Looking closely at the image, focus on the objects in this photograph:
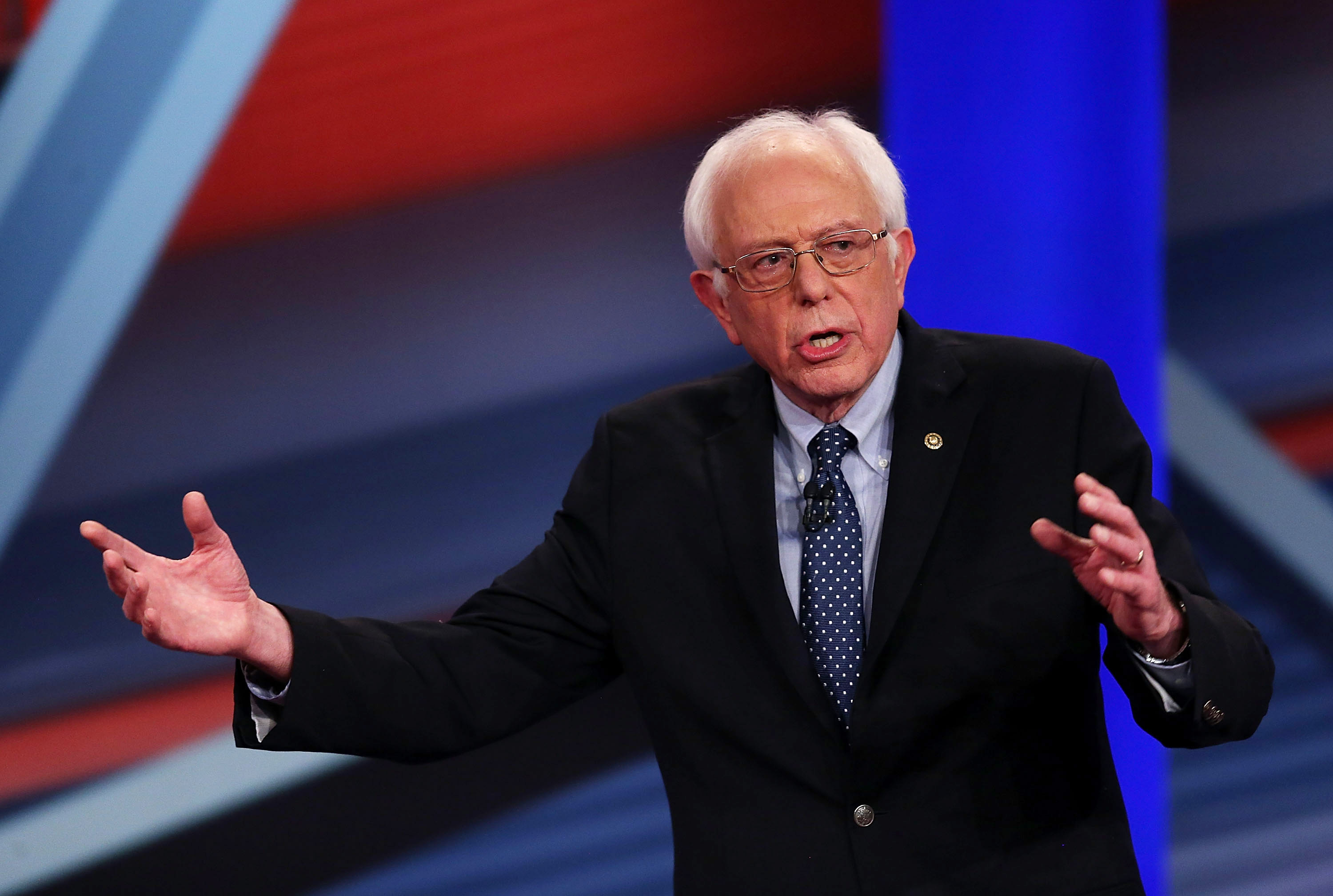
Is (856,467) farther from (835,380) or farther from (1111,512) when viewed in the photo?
(1111,512)

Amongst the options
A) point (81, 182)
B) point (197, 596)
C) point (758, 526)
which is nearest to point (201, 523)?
point (197, 596)

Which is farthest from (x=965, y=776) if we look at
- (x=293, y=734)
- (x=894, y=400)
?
(x=293, y=734)

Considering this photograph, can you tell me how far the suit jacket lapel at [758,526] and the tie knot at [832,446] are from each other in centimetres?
7

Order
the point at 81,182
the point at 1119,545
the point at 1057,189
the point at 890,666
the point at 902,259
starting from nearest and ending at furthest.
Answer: the point at 1119,545 < the point at 890,666 < the point at 902,259 < the point at 1057,189 < the point at 81,182

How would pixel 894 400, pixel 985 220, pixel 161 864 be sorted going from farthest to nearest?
pixel 161 864, pixel 985 220, pixel 894 400

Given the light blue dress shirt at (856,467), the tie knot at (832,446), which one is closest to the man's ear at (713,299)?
the light blue dress shirt at (856,467)

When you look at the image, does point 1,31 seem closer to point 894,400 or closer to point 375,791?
point 375,791

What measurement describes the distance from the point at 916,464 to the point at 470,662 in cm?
67

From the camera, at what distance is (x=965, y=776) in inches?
62.3

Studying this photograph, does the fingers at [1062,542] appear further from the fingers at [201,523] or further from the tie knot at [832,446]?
the fingers at [201,523]

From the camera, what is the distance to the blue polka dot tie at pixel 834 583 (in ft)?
5.38

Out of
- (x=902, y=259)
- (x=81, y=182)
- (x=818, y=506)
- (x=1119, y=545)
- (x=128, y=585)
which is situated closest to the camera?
(x=1119, y=545)

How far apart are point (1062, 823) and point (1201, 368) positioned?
128 centimetres

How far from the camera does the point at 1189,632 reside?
4.48 feet
